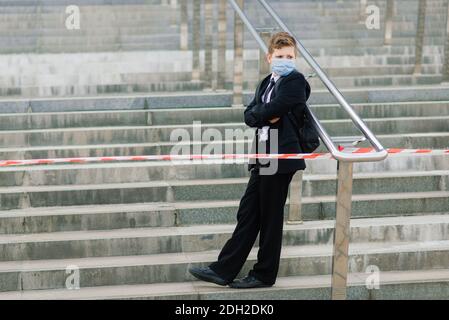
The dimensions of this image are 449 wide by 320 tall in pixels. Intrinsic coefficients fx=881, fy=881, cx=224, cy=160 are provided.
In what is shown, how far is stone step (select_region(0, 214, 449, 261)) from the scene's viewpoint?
5867mm

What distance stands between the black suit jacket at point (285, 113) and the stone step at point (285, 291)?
800 mm

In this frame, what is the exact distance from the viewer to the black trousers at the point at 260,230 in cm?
541

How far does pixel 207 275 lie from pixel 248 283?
10.4 inches

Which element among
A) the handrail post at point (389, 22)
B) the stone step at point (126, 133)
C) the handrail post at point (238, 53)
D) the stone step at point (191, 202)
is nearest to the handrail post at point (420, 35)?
the handrail post at point (389, 22)

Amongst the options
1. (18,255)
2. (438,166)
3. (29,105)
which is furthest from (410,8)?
(18,255)

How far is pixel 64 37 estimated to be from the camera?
10.2 metres

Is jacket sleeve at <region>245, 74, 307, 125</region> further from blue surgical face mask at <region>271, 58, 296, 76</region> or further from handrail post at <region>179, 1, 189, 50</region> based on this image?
handrail post at <region>179, 1, 189, 50</region>

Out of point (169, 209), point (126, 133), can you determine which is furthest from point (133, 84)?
point (169, 209)

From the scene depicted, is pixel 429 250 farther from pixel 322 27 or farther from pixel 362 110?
pixel 322 27

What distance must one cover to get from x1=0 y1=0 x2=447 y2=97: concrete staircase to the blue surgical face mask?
3533 mm

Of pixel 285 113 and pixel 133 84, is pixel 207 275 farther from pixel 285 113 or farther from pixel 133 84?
pixel 133 84

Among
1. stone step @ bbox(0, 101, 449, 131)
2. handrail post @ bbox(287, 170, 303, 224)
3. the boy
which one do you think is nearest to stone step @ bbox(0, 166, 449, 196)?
handrail post @ bbox(287, 170, 303, 224)

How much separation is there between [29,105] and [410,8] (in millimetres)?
5953

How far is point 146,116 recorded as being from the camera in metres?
7.71
